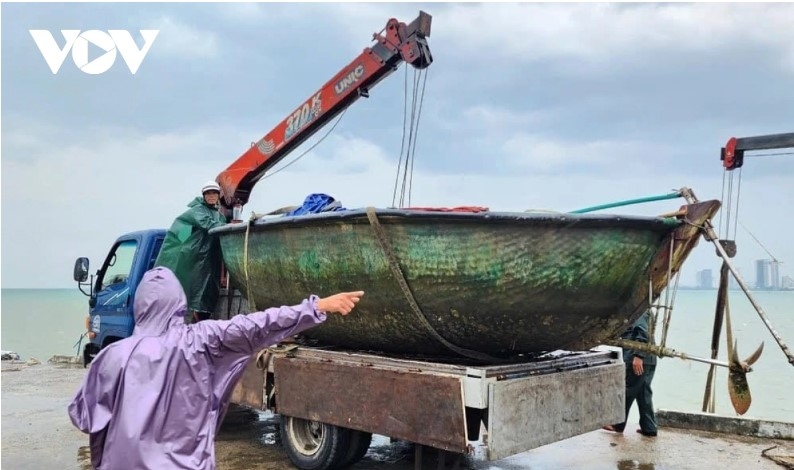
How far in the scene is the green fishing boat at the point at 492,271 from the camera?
3387 millimetres

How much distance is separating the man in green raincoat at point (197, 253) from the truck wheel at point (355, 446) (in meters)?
1.86

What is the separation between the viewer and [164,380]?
2.07 m

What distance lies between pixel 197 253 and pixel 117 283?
4.66ft

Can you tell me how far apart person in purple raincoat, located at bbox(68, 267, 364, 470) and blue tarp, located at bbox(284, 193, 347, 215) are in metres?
2.15

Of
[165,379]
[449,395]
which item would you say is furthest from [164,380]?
[449,395]

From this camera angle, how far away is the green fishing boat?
339cm

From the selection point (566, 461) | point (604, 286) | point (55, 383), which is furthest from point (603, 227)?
point (55, 383)

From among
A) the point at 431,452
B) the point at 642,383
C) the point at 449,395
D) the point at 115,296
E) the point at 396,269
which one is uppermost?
the point at 396,269

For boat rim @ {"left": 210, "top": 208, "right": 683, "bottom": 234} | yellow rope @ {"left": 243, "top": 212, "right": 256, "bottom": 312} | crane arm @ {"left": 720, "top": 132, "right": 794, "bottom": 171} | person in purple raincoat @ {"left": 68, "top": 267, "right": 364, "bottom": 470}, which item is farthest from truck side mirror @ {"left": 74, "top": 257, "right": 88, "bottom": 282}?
crane arm @ {"left": 720, "top": 132, "right": 794, "bottom": 171}

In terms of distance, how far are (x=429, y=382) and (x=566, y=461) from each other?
7.60 ft

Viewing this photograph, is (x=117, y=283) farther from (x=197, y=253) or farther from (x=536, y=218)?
(x=536, y=218)

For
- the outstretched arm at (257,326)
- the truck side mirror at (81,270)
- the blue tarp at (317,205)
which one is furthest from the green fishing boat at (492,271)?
the truck side mirror at (81,270)

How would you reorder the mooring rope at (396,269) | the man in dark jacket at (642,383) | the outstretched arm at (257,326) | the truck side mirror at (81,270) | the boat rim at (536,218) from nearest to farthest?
the outstretched arm at (257,326) < the boat rim at (536,218) < the mooring rope at (396,269) < the man in dark jacket at (642,383) < the truck side mirror at (81,270)

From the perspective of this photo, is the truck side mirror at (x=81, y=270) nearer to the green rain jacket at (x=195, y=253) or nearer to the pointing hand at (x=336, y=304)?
the green rain jacket at (x=195, y=253)
